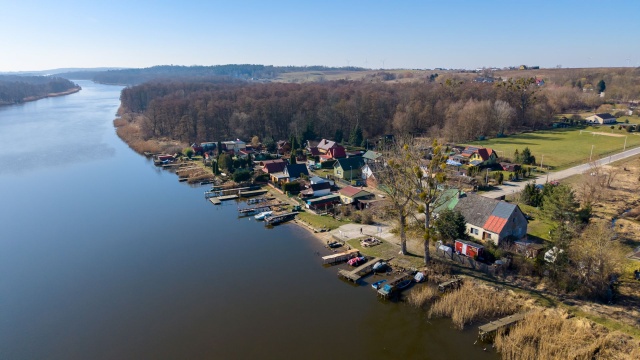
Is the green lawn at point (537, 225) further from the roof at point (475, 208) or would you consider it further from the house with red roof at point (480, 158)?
the house with red roof at point (480, 158)

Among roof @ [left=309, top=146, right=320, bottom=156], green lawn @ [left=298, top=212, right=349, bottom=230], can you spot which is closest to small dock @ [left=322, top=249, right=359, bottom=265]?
green lawn @ [left=298, top=212, right=349, bottom=230]

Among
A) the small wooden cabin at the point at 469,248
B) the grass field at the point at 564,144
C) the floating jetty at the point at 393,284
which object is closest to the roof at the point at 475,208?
the small wooden cabin at the point at 469,248

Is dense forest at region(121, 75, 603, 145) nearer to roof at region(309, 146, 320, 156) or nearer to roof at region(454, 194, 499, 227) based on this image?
roof at region(309, 146, 320, 156)

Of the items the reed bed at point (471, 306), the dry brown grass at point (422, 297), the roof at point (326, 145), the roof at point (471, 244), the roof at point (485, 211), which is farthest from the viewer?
the roof at point (326, 145)

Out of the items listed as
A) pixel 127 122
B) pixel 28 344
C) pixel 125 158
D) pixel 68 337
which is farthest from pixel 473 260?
pixel 127 122

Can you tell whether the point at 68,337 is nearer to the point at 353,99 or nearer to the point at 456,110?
the point at 353,99
